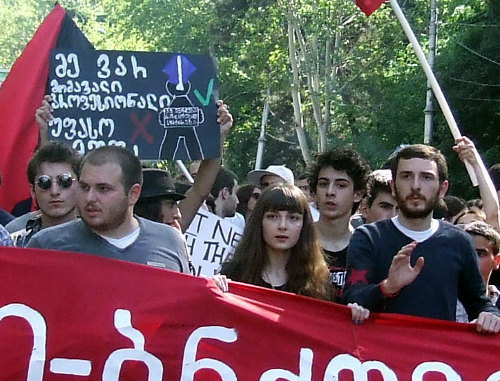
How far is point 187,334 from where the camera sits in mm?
4453

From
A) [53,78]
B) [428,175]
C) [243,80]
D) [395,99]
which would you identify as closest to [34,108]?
[53,78]

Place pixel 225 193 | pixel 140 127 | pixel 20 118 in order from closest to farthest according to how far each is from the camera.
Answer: pixel 140 127
pixel 20 118
pixel 225 193

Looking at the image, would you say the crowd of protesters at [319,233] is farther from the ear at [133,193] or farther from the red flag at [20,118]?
the red flag at [20,118]

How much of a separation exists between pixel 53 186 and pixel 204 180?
39.3 inches

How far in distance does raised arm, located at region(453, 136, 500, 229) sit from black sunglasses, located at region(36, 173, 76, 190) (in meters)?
2.00

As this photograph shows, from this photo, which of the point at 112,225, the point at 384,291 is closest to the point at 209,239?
the point at 112,225

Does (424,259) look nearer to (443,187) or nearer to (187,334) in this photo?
(443,187)

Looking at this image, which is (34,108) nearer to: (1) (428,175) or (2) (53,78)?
(2) (53,78)

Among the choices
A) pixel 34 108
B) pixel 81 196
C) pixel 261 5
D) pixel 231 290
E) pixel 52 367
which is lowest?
pixel 52 367

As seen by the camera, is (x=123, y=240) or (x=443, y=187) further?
(x=443, y=187)

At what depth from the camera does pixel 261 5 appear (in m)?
36.1

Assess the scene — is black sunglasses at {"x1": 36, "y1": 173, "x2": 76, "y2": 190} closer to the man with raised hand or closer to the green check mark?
the green check mark

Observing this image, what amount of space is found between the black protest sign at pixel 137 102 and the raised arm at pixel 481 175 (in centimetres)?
128

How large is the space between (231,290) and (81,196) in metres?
0.71
